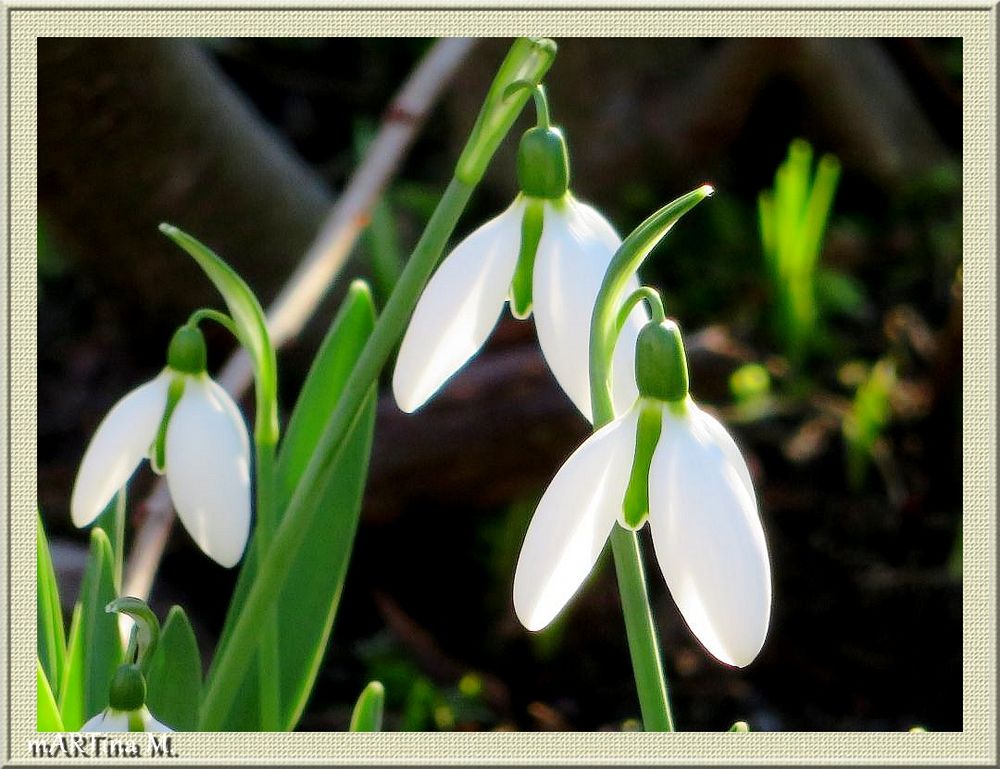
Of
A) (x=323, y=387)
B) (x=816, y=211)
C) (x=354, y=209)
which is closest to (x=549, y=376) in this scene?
(x=354, y=209)

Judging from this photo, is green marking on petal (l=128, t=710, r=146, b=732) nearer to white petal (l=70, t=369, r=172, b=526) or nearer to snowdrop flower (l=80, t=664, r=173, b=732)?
snowdrop flower (l=80, t=664, r=173, b=732)

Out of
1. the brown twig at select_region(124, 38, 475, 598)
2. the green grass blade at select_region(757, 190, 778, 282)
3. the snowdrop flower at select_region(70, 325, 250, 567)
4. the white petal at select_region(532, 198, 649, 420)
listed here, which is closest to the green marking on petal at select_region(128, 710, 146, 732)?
the snowdrop flower at select_region(70, 325, 250, 567)

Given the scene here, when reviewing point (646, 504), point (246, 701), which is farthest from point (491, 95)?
point (246, 701)

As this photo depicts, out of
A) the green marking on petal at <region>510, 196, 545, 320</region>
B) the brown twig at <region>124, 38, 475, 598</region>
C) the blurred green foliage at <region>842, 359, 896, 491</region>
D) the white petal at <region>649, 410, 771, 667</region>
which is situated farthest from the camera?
the blurred green foliage at <region>842, 359, 896, 491</region>

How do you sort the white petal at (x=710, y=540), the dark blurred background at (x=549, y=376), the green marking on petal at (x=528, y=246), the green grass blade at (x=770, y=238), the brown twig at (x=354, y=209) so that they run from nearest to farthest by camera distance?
1. the white petal at (x=710, y=540)
2. the green marking on petal at (x=528, y=246)
3. the brown twig at (x=354, y=209)
4. the dark blurred background at (x=549, y=376)
5. the green grass blade at (x=770, y=238)

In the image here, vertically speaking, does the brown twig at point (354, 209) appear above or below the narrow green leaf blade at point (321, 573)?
above

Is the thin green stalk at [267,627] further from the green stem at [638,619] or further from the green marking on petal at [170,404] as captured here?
the green stem at [638,619]

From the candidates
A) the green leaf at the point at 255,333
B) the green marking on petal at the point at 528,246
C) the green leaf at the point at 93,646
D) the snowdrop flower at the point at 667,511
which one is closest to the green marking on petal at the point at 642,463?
the snowdrop flower at the point at 667,511

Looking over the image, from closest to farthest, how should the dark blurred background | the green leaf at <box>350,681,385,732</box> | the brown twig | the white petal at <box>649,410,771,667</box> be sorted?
the white petal at <box>649,410,771,667</box>, the green leaf at <box>350,681,385,732</box>, the brown twig, the dark blurred background
